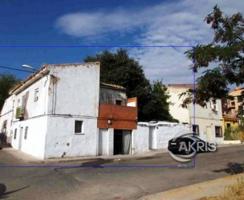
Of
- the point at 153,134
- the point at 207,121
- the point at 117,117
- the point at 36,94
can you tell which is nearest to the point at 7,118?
the point at 36,94

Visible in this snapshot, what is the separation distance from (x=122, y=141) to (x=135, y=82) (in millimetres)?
9886

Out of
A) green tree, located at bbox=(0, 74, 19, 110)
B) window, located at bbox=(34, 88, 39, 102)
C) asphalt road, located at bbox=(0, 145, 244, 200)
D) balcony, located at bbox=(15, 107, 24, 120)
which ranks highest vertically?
green tree, located at bbox=(0, 74, 19, 110)

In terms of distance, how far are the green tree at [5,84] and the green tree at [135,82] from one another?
17981 mm

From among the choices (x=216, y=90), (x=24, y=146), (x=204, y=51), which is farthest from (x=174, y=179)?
(x=24, y=146)

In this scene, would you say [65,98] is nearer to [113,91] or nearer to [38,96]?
[38,96]

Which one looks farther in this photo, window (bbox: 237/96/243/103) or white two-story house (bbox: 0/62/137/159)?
white two-story house (bbox: 0/62/137/159)

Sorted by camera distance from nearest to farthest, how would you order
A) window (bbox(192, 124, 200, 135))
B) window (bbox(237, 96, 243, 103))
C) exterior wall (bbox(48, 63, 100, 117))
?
window (bbox(237, 96, 243, 103)) < exterior wall (bbox(48, 63, 100, 117)) < window (bbox(192, 124, 200, 135))

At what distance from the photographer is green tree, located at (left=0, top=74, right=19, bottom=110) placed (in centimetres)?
4979

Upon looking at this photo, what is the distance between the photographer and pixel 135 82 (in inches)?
1463

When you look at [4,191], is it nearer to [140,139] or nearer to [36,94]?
[36,94]

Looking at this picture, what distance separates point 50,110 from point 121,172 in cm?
1069

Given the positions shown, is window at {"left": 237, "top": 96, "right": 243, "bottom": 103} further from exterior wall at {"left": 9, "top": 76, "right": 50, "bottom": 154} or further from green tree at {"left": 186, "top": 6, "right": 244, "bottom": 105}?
exterior wall at {"left": 9, "top": 76, "right": 50, "bottom": 154}

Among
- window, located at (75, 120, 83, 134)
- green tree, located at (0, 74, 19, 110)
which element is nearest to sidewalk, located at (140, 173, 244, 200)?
window, located at (75, 120, 83, 134)

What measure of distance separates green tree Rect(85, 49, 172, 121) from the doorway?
20.2 feet
